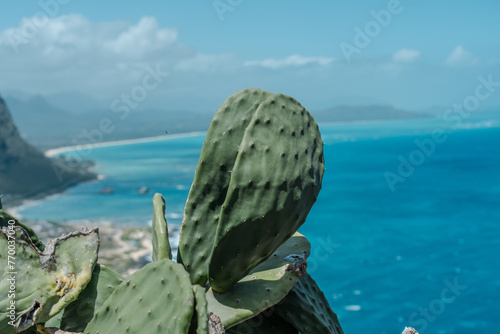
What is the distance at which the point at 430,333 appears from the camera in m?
19.2

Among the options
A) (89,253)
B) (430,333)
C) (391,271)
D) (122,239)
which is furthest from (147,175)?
(89,253)

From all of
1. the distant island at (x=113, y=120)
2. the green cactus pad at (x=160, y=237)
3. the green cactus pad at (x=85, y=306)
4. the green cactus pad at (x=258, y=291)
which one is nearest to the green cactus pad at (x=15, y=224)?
the green cactus pad at (x=85, y=306)

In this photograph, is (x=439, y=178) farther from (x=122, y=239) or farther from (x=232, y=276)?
(x=232, y=276)

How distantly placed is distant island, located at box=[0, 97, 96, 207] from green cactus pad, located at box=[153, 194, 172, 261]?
40433 mm

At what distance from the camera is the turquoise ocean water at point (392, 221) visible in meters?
20.3

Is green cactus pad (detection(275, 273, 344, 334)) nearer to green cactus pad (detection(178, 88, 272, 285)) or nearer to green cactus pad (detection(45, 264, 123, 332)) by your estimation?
green cactus pad (detection(178, 88, 272, 285))

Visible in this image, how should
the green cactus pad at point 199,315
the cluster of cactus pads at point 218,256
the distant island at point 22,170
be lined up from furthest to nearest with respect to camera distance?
the distant island at point 22,170
the cluster of cactus pads at point 218,256
the green cactus pad at point 199,315

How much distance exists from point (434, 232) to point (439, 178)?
1428cm

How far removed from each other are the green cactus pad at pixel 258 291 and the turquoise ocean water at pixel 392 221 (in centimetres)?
1828

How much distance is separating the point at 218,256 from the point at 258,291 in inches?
4.9

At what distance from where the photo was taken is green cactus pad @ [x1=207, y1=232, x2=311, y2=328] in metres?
1.04

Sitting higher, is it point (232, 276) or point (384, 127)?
point (232, 276)

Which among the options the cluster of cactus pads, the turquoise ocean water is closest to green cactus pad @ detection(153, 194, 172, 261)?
the cluster of cactus pads

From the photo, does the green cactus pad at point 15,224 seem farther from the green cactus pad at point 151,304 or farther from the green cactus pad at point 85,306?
the green cactus pad at point 151,304
